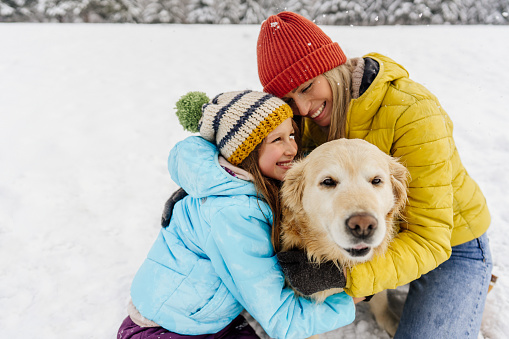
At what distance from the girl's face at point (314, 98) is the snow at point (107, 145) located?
184 cm

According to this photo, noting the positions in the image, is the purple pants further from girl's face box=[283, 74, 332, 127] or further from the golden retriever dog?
girl's face box=[283, 74, 332, 127]

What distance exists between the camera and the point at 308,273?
6.34 feet

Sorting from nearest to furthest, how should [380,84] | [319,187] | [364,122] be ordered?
[319,187]
[380,84]
[364,122]

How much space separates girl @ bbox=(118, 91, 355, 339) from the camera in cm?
188

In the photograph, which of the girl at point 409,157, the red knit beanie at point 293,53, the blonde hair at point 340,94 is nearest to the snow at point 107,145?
Result: the girl at point 409,157

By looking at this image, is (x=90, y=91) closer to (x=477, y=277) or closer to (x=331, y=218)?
(x=331, y=218)

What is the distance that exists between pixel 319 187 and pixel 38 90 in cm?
669

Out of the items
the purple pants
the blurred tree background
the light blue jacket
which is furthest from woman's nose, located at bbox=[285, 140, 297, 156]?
the blurred tree background

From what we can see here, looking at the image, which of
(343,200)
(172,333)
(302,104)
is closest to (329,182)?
(343,200)

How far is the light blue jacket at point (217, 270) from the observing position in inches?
73.2

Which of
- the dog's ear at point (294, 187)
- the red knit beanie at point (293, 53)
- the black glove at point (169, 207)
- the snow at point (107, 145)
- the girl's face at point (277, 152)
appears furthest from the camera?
the snow at point (107, 145)

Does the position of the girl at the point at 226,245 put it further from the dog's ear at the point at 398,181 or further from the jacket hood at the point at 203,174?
the dog's ear at the point at 398,181

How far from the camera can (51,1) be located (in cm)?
1205

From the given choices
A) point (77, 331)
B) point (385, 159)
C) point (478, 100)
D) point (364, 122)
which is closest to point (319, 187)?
point (385, 159)
